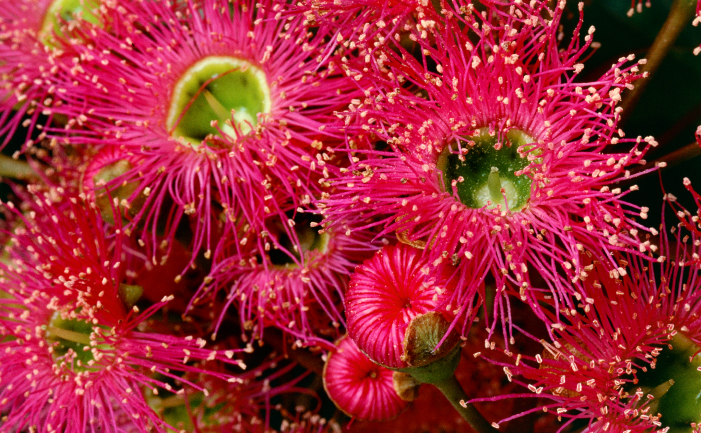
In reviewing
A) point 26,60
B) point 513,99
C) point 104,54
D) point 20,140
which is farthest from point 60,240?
point 513,99

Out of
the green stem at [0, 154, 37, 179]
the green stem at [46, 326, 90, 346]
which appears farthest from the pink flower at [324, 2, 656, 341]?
the green stem at [0, 154, 37, 179]

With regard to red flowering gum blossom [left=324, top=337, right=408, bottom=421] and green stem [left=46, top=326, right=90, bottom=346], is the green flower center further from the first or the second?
red flowering gum blossom [left=324, top=337, right=408, bottom=421]

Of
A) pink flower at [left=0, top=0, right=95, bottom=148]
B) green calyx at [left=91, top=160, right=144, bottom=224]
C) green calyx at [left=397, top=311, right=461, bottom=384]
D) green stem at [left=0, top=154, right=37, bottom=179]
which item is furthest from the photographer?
green stem at [left=0, top=154, right=37, bottom=179]

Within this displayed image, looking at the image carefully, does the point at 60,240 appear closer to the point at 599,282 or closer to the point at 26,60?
the point at 26,60

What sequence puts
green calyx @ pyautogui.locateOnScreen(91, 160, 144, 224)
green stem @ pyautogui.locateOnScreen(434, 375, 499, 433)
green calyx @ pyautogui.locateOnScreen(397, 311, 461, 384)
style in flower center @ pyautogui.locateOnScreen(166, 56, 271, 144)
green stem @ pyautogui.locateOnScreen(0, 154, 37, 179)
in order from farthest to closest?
green stem @ pyautogui.locateOnScreen(0, 154, 37, 179)
style in flower center @ pyautogui.locateOnScreen(166, 56, 271, 144)
green calyx @ pyautogui.locateOnScreen(91, 160, 144, 224)
green stem @ pyautogui.locateOnScreen(434, 375, 499, 433)
green calyx @ pyautogui.locateOnScreen(397, 311, 461, 384)

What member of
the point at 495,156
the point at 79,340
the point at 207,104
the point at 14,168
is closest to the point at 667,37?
the point at 495,156

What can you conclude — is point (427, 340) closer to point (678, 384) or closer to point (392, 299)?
point (392, 299)
